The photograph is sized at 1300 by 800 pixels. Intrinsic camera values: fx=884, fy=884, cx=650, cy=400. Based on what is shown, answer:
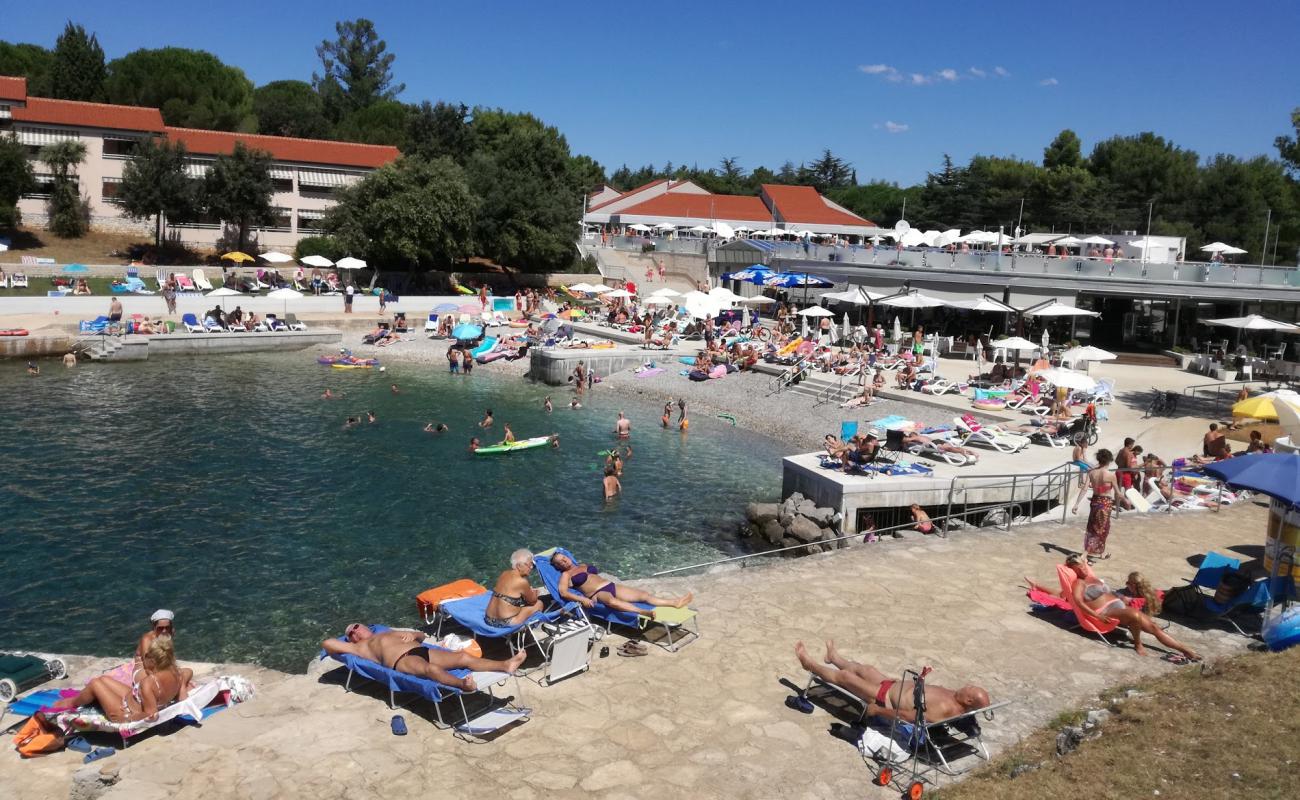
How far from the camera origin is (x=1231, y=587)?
9797 mm

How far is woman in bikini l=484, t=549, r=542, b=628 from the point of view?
895cm

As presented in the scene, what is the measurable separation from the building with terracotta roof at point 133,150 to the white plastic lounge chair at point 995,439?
40.3 meters

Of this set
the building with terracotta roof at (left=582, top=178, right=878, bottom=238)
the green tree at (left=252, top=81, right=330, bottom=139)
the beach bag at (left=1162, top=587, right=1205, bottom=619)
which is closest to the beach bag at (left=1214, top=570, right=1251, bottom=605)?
the beach bag at (left=1162, top=587, right=1205, bottom=619)

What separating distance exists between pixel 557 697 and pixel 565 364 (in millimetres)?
23060

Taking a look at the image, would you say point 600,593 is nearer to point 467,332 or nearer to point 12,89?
point 467,332

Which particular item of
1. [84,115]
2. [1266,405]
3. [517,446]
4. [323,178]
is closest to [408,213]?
[323,178]

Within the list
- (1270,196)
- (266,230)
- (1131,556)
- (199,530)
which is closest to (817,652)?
(1131,556)

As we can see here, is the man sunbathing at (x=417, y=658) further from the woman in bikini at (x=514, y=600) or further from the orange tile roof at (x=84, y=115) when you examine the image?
the orange tile roof at (x=84, y=115)

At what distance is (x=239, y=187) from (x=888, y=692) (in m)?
48.0

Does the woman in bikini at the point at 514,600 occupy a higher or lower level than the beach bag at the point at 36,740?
higher

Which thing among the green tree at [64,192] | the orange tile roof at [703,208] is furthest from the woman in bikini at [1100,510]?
the orange tile roof at [703,208]

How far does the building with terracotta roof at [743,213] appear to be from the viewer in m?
66.0

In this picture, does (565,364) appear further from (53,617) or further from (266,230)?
(266,230)

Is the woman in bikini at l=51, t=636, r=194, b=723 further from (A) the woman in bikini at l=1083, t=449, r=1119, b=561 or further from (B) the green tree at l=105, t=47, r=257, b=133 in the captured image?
(B) the green tree at l=105, t=47, r=257, b=133
